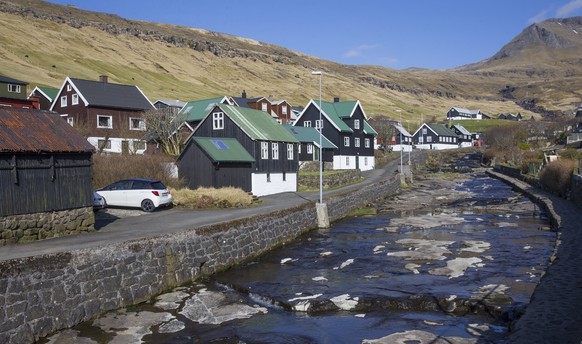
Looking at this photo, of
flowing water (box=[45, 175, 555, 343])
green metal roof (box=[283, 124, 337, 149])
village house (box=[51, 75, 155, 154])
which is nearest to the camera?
flowing water (box=[45, 175, 555, 343])

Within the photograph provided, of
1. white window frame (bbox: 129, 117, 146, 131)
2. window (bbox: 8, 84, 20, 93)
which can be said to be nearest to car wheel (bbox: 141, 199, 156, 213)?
white window frame (bbox: 129, 117, 146, 131)

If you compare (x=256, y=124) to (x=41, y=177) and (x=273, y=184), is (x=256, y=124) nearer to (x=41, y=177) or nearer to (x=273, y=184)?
(x=273, y=184)

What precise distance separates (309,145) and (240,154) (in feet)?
83.3

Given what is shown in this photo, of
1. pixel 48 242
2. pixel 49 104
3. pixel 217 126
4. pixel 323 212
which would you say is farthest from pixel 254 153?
pixel 49 104

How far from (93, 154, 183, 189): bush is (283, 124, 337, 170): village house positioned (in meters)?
26.7

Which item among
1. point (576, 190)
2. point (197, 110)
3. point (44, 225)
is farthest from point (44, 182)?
point (197, 110)

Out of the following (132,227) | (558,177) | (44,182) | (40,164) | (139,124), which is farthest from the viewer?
(139,124)

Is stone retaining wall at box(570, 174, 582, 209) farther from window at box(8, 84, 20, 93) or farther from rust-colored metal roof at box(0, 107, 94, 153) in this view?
window at box(8, 84, 20, 93)

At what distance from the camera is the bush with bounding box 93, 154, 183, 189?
38.0 meters

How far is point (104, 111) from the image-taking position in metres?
64.0

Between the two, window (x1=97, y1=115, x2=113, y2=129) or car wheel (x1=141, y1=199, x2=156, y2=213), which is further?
window (x1=97, y1=115, x2=113, y2=129)

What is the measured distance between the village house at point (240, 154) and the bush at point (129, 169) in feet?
5.22

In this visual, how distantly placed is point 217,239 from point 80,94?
4756 cm

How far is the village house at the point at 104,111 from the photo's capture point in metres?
61.1
